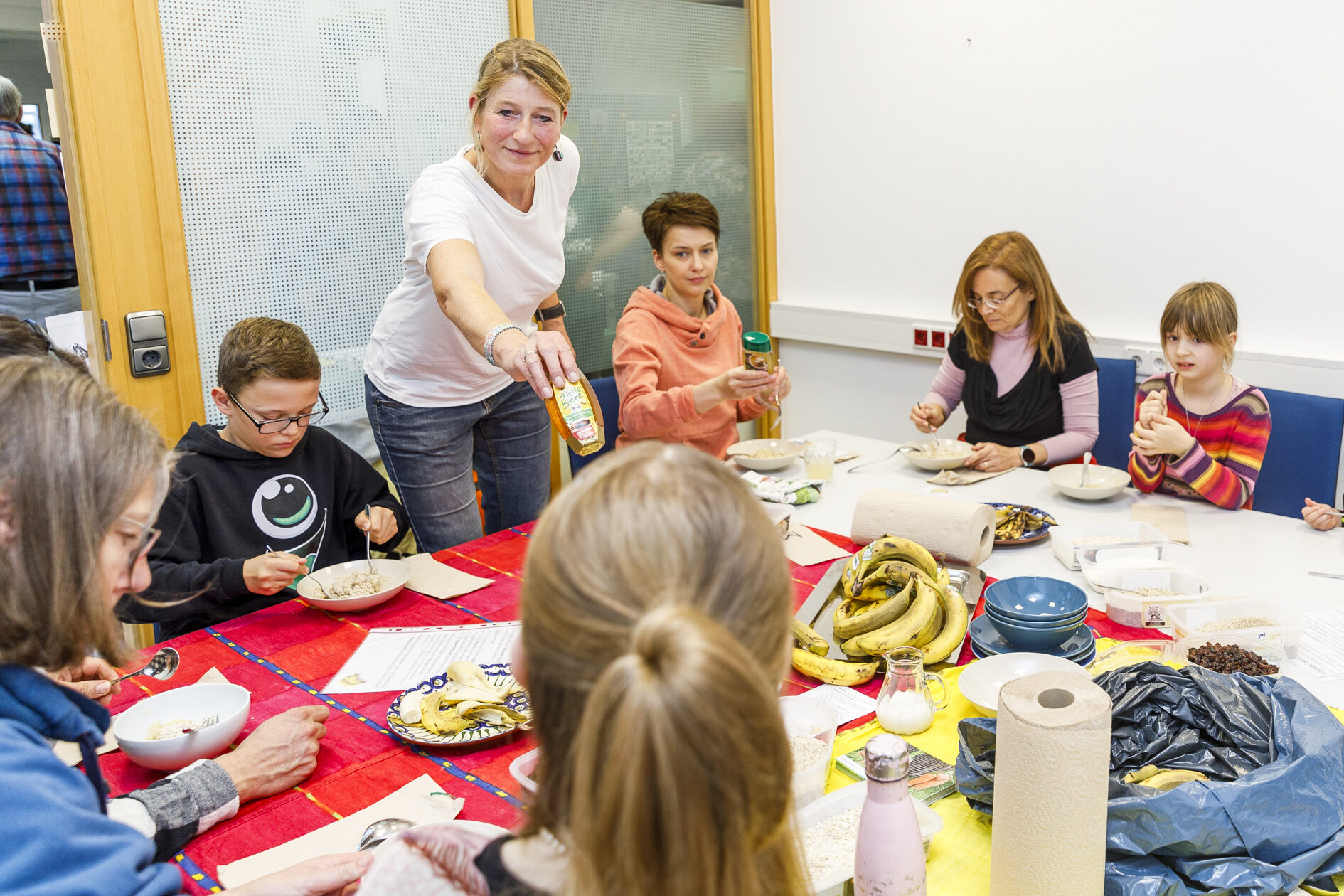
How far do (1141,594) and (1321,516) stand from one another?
0.60 metres

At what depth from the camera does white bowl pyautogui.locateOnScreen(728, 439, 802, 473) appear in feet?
8.86

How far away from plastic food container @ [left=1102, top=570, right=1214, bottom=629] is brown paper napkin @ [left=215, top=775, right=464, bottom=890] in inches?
44.0

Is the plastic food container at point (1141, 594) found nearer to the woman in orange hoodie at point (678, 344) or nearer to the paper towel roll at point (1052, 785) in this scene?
the paper towel roll at point (1052, 785)

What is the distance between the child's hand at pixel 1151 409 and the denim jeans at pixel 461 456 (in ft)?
4.66

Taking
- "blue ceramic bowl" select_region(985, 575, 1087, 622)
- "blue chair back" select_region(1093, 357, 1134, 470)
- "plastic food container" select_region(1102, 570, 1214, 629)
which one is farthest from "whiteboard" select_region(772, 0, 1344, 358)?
"blue ceramic bowl" select_region(985, 575, 1087, 622)

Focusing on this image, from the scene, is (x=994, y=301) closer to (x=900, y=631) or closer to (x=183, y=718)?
(x=900, y=631)

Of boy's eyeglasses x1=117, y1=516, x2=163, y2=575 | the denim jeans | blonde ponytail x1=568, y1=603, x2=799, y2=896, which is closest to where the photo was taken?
blonde ponytail x1=568, y1=603, x2=799, y2=896

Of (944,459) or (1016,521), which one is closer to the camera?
(1016,521)

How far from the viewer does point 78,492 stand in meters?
0.93

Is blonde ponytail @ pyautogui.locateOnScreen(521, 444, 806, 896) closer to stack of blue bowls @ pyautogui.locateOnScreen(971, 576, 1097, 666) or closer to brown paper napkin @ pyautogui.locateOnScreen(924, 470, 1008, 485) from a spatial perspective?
stack of blue bowls @ pyautogui.locateOnScreen(971, 576, 1097, 666)

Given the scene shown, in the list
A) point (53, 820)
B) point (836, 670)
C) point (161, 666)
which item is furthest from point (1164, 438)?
point (53, 820)

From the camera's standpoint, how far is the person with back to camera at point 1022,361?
2893 millimetres

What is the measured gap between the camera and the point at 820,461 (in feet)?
8.55

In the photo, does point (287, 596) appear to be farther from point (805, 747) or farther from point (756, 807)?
point (756, 807)
